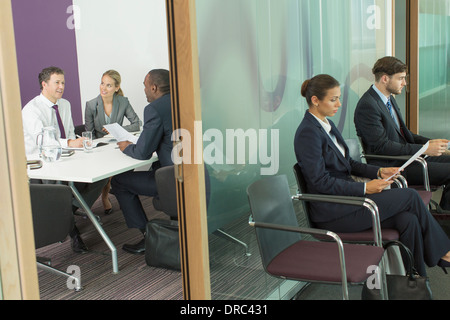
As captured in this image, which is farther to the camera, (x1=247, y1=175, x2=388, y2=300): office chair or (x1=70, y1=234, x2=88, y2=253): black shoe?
(x1=70, y1=234, x2=88, y2=253): black shoe

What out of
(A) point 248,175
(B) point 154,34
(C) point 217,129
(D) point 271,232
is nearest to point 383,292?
(D) point 271,232

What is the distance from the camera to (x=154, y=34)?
6223mm

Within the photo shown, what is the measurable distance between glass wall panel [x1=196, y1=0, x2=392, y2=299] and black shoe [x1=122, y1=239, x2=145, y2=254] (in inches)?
52.7

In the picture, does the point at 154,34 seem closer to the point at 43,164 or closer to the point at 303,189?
the point at 43,164

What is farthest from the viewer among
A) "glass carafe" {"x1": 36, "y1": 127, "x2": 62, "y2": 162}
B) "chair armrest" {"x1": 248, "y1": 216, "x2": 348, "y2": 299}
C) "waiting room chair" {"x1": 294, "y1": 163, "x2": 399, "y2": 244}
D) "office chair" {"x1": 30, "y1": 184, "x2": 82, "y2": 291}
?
"glass carafe" {"x1": 36, "y1": 127, "x2": 62, "y2": 162}

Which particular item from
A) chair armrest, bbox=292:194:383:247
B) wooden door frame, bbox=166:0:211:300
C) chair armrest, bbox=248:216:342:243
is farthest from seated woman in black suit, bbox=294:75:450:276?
wooden door frame, bbox=166:0:211:300

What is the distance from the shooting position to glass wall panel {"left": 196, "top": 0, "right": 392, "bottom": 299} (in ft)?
8.64

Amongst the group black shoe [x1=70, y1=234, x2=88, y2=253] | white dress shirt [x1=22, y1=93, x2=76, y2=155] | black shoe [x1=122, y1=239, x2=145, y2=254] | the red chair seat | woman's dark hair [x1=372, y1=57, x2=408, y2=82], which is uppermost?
woman's dark hair [x1=372, y1=57, x2=408, y2=82]

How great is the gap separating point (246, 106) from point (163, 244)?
4.31 feet

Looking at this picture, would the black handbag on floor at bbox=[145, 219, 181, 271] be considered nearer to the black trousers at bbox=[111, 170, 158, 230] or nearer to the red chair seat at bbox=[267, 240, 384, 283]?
the black trousers at bbox=[111, 170, 158, 230]

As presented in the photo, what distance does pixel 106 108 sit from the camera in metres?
5.50

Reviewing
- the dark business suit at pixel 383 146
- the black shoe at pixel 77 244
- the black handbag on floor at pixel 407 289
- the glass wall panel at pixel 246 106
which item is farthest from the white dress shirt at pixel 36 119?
the black handbag on floor at pixel 407 289

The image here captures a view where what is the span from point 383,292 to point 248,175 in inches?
35.7

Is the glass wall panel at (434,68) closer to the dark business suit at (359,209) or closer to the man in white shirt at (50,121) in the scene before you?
the dark business suit at (359,209)
